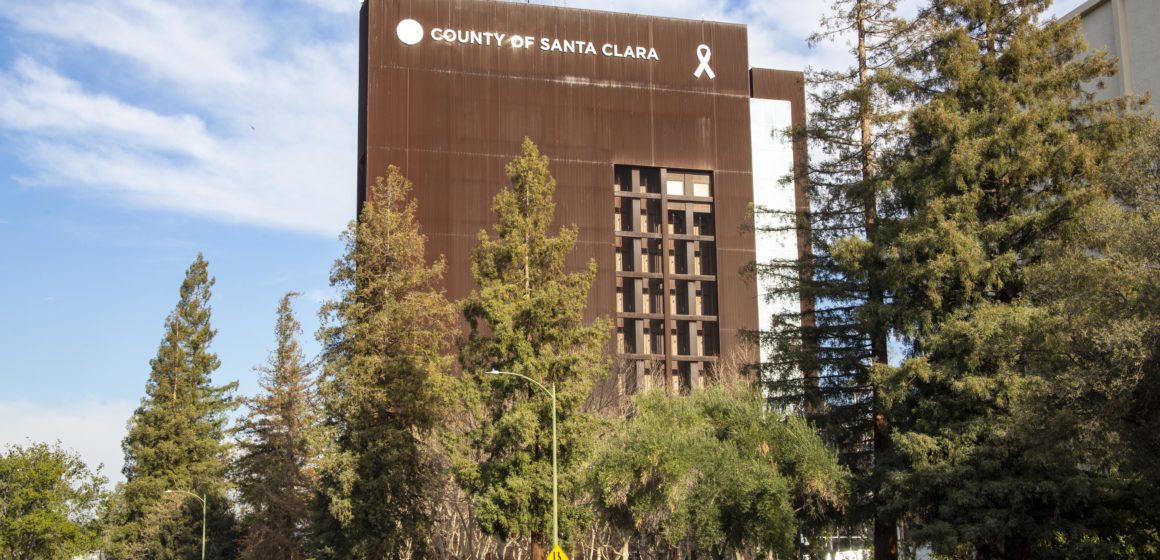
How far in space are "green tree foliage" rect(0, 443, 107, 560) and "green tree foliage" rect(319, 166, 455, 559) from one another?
34.2 meters

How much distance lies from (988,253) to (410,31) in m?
53.5

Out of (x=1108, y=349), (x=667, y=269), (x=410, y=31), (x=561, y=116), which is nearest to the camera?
(x=1108, y=349)

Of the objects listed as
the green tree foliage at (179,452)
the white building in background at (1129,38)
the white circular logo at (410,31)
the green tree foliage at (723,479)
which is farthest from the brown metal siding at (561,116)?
the green tree foliage at (723,479)

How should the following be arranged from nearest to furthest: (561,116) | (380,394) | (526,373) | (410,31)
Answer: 1. (526,373)
2. (380,394)
3. (410,31)
4. (561,116)

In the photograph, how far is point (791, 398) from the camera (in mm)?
37969

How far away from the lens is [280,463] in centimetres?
6288

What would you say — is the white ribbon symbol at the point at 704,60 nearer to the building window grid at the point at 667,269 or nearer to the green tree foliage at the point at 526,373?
the building window grid at the point at 667,269

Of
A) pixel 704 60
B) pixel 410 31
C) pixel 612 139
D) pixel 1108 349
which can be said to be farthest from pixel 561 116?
pixel 1108 349

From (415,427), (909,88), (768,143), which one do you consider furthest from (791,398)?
(768,143)

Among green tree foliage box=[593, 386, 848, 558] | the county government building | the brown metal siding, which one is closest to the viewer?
green tree foliage box=[593, 386, 848, 558]

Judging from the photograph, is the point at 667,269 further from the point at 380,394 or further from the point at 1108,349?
the point at 1108,349

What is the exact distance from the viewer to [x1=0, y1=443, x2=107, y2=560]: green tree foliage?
229 feet

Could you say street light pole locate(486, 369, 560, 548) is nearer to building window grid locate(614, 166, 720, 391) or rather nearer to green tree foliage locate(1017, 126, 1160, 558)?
green tree foliage locate(1017, 126, 1160, 558)

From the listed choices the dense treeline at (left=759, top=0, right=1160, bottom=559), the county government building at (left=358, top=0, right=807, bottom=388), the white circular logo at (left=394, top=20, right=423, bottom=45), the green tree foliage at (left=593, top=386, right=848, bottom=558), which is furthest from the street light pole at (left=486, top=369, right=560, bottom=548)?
the white circular logo at (left=394, top=20, right=423, bottom=45)
